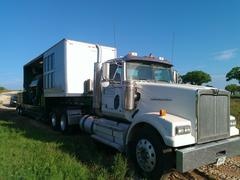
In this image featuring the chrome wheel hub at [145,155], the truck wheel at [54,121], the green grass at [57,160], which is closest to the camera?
the green grass at [57,160]

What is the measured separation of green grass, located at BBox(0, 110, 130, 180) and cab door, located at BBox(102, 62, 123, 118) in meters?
1.23

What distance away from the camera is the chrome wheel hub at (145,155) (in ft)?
18.7

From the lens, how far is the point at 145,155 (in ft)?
19.3

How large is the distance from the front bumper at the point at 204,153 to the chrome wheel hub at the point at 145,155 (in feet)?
2.35

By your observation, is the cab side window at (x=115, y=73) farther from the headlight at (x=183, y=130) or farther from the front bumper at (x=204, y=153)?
the front bumper at (x=204, y=153)

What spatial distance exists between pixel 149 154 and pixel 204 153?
1.10m

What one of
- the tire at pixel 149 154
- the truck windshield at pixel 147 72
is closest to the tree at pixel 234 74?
the truck windshield at pixel 147 72

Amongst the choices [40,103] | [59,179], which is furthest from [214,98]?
[40,103]

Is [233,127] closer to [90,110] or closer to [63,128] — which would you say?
[90,110]

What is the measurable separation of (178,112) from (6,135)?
6360 millimetres

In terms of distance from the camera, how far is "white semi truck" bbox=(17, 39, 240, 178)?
5418 millimetres

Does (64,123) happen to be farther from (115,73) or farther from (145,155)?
(145,155)

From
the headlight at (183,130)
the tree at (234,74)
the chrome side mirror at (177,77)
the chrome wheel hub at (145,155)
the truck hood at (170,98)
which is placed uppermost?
the tree at (234,74)

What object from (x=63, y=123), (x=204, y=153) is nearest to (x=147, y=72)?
(x=204, y=153)
